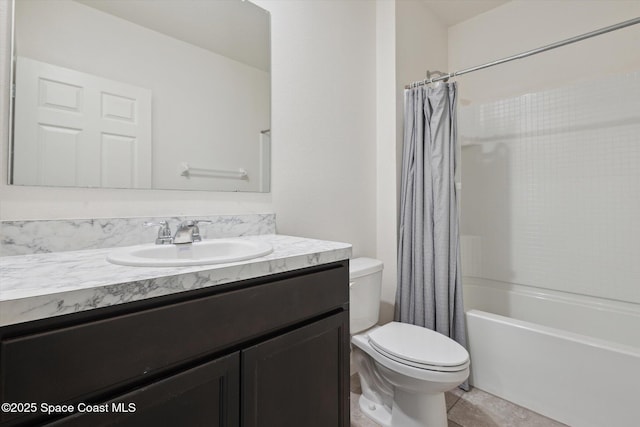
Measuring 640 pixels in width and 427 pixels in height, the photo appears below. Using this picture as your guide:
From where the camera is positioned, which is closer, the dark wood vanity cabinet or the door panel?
the dark wood vanity cabinet

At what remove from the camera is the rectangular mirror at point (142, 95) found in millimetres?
903

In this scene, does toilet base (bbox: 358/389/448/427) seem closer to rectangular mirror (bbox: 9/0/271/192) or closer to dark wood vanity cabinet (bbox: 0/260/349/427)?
dark wood vanity cabinet (bbox: 0/260/349/427)

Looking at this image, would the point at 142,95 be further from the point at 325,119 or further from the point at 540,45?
the point at 540,45

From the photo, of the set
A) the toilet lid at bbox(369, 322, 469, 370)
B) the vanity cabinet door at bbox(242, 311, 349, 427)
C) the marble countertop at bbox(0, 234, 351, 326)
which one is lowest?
the toilet lid at bbox(369, 322, 469, 370)

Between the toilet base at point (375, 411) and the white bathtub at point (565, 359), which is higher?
the white bathtub at point (565, 359)

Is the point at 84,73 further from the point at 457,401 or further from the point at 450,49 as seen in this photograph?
the point at 450,49

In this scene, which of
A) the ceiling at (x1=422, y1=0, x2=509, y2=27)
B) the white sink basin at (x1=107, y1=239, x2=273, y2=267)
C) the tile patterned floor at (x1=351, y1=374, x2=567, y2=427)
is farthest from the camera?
the ceiling at (x1=422, y1=0, x2=509, y2=27)

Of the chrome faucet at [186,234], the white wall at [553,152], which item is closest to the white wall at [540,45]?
the white wall at [553,152]

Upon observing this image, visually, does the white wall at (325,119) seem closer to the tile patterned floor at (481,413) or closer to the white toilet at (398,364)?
the white toilet at (398,364)

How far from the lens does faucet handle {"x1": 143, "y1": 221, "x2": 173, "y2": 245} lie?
3.34 ft

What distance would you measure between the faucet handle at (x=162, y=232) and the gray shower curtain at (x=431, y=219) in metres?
1.35

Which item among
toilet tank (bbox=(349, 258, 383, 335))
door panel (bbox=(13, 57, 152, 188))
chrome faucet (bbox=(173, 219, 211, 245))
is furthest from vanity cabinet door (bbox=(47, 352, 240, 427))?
toilet tank (bbox=(349, 258, 383, 335))

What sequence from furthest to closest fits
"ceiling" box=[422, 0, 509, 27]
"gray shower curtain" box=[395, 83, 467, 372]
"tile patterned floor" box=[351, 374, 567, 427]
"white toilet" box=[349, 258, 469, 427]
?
"ceiling" box=[422, 0, 509, 27] < "gray shower curtain" box=[395, 83, 467, 372] < "tile patterned floor" box=[351, 374, 567, 427] < "white toilet" box=[349, 258, 469, 427]

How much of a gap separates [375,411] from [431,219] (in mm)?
1077
